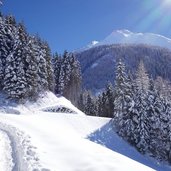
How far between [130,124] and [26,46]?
22730mm

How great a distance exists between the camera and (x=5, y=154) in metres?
17.6

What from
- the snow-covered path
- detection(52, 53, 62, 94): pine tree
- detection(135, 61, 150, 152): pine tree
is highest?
detection(52, 53, 62, 94): pine tree

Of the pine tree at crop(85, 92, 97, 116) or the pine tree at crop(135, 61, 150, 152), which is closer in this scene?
the pine tree at crop(135, 61, 150, 152)

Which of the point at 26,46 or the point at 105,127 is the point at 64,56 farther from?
the point at 105,127

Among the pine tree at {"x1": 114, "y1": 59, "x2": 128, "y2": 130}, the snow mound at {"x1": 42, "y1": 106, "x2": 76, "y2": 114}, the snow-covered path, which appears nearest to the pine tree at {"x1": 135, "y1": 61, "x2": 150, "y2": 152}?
the pine tree at {"x1": 114, "y1": 59, "x2": 128, "y2": 130}

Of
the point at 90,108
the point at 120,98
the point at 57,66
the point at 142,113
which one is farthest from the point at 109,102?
the point at 142,113

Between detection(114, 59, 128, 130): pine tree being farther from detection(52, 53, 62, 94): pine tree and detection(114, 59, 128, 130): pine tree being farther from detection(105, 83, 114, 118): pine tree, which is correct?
detection(52, 53, 62, 94): pine tree

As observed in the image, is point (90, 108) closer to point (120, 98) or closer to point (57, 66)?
point (57, 66)

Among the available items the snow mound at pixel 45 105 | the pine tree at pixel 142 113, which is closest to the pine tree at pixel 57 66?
the snow mound at pixel 45 105

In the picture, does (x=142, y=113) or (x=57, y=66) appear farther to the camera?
(x=57, y=66)

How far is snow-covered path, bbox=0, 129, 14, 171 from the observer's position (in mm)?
15172

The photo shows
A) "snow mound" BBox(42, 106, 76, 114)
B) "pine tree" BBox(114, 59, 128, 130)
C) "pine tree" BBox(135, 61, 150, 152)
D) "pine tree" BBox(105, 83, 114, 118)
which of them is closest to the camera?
"pine tree" BBox(135, 61, 150, 152)

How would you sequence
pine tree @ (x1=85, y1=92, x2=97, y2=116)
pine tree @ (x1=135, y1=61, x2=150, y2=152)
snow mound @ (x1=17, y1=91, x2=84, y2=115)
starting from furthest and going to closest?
pine tree @ (x1=85, y1=92, x2=97, y2=116) < snow mound @ (x1=17, y1=91, x2=84, y2=115) < pine tree @ (x1=135, y1=61, x2=150, y2=152)

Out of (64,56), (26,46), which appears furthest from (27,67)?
(64,56)
